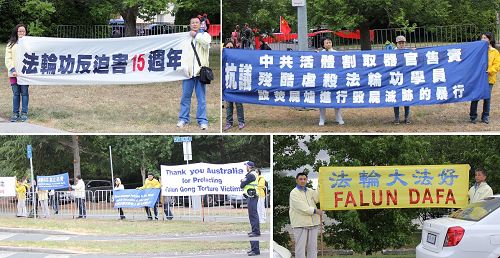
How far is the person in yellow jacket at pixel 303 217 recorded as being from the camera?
1033 cm

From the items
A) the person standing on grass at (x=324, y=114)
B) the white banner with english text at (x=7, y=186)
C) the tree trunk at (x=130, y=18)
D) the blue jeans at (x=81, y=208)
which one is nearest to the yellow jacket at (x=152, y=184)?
the blue jeans at (x=81, y=208)

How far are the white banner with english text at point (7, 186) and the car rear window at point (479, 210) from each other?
44.9 ft

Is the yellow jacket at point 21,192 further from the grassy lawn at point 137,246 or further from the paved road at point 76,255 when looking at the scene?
the paved road at point 76,255

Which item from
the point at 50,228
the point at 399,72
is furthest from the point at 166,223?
the point at 399,72

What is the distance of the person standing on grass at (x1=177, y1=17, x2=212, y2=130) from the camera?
12.4 m

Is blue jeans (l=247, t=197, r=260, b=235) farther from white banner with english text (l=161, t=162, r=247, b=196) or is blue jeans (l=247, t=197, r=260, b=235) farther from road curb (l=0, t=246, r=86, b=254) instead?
white banner with english text (l=161, t=162, r=247, b=196)

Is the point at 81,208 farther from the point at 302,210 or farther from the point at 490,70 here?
the point at 490,70

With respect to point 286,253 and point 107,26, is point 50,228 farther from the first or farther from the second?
point 107,26

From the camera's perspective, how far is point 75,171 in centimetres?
2364

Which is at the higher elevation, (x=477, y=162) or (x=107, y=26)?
(x=107, y=26)

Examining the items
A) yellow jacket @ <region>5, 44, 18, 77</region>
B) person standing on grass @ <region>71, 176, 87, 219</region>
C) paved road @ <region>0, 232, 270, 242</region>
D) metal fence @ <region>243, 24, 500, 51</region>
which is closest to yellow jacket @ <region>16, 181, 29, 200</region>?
person standing on grass @ <region>71, 176, 87, 219</region>

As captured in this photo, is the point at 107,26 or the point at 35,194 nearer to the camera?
the point at 35,194

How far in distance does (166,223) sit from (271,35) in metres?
10.7

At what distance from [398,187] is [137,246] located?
4.49 m
